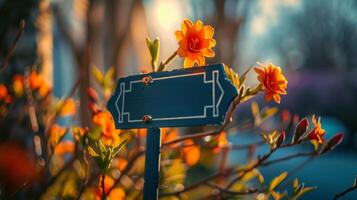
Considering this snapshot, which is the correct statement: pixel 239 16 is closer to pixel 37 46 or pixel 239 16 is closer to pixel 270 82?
pixel 37 46

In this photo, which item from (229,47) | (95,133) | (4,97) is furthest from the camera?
(229,47)

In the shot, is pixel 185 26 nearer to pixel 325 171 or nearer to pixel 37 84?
pixel 37 84

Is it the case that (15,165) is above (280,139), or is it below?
below

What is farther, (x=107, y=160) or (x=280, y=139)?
(x=280, y=139)

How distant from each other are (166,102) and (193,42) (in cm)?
18

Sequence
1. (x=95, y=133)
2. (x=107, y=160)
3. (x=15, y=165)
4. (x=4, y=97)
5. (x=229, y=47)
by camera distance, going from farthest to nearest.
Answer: (x=229, y=47) < (x=15, y=165) < (x=4, y=97) < (x=95, y=133) < (x=107, y=160)

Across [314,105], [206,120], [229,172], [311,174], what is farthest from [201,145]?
[314,105]

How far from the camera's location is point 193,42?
1.23 metres

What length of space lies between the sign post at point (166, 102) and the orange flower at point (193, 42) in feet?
0.26

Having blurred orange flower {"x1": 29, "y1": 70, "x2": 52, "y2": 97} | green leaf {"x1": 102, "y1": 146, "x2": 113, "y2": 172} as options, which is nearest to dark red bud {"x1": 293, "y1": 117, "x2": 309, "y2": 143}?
green leaf {"x1": 102, "y1": 146, "x2": 113, "y2": 172}

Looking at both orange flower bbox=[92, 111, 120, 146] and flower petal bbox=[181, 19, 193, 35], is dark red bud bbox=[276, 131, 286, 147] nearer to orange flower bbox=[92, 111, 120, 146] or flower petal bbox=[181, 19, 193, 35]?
flower petal bbox=[181, 19, 193, 35]

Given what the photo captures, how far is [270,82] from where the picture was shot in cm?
127

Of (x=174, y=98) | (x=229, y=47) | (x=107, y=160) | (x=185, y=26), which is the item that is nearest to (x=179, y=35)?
(x=185, y=26)

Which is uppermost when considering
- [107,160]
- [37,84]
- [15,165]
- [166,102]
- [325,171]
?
[37,84]
